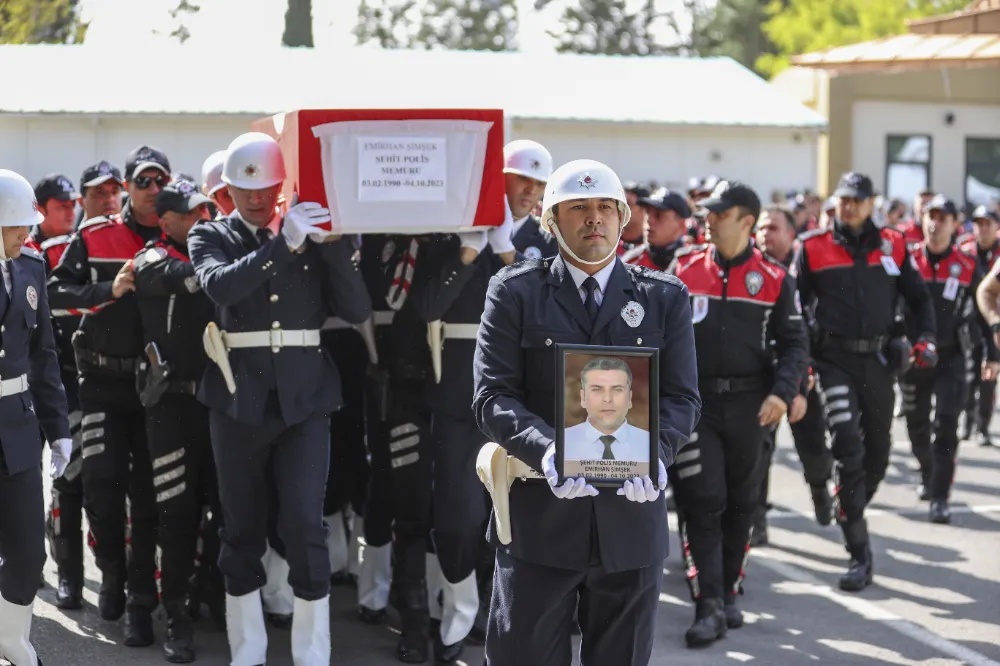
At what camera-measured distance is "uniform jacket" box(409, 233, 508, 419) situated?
6.73 meters

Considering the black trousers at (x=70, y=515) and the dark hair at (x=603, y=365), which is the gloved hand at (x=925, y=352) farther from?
the dark hair at (x=603, y=365)

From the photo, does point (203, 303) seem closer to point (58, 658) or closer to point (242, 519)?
point (242, 519)

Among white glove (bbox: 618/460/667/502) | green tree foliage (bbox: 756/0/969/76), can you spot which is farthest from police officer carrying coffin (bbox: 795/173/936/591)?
green tree foliage (bbox: 756/0/969/76)

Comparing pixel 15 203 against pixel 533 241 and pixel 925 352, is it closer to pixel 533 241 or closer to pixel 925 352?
pixel 533 241

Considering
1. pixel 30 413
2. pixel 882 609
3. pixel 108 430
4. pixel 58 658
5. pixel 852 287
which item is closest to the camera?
pixel 30 413

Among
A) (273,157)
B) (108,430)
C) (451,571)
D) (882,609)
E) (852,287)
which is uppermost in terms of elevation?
(273,157)

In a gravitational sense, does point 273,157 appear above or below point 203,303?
above

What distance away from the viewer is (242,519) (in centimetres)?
627

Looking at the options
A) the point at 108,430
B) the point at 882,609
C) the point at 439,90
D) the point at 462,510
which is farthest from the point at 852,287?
the point at 439,90

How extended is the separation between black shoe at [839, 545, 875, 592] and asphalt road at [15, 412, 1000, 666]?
0.07 m

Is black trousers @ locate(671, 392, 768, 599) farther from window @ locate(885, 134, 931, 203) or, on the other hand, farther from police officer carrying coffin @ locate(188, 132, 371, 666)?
window @ locate(885, 134, 931, 203)

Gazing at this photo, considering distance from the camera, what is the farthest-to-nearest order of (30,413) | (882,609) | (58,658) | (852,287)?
(852,287)
(882,609)
(58,658)
(30,413)

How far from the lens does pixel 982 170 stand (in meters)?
35.4

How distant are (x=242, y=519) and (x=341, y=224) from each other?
4.28 ft
